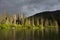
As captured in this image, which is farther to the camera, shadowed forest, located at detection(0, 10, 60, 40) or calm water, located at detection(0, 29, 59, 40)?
shadowed forest, located at detection(0, 10, 60, 40)

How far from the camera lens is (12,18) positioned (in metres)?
101

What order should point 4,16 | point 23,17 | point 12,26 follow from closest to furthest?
point 12,26
point 4,16
point 23,17

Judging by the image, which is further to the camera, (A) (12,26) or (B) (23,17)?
(B) (23,17)

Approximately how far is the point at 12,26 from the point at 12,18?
19058 mm

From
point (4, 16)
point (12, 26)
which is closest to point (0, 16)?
point (4, 16)

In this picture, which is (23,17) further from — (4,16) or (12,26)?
(12,26)

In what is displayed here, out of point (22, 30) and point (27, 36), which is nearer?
point (27, 36)

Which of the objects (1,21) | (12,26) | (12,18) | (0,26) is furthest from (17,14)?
(0,26)

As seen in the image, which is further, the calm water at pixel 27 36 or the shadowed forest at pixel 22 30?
the shadowed forest at pixel 22 30

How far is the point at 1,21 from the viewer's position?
90.1 metres

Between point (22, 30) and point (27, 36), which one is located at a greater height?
point (22, 30)

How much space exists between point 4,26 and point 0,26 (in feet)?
6.06

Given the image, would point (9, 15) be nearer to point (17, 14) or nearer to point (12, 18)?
point (12, 18)

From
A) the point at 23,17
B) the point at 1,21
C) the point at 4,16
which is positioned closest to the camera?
the point at 1,21
